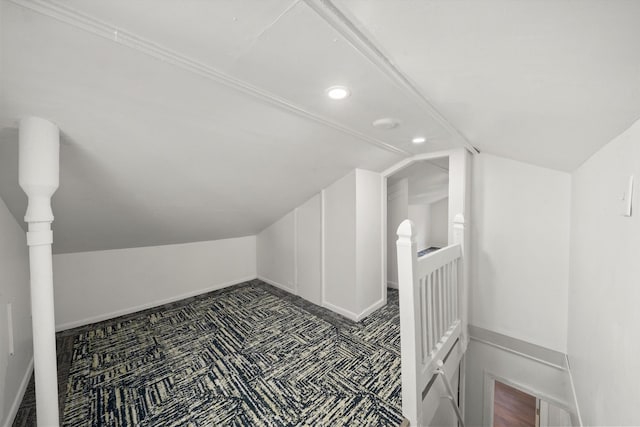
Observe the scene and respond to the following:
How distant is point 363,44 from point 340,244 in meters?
2.41

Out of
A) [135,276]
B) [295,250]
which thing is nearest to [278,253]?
[295,250]

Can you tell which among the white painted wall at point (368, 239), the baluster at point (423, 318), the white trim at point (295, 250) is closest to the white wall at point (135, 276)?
the white trim at point (295, 250)

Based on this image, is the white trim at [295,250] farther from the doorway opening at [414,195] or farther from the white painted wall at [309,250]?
the doorway opening at [414,195]

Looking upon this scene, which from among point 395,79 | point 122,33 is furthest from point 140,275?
point 395,79

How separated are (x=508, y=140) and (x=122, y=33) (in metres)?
2.42

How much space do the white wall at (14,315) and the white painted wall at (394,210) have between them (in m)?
4.14

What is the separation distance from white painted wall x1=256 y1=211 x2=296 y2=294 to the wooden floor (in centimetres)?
398

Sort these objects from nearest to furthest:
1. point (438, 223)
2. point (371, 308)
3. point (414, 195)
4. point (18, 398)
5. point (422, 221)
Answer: point (18, 398)
point (371, 308)
point (414, 195)
point (422, 221)
point (438, 223)

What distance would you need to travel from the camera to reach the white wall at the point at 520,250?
2.19 m

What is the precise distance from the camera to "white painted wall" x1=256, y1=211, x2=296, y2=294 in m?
3.77

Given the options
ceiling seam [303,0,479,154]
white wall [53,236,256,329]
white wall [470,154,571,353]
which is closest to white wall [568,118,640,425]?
white wall [470,154,571,353]

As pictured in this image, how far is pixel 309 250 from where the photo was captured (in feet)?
11.4

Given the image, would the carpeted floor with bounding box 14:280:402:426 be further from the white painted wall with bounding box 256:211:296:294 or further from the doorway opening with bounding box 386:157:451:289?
the doorway opening with bounding box 386:157:451:289

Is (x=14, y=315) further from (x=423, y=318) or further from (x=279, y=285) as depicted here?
(x=423, y=318)
